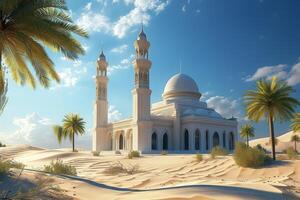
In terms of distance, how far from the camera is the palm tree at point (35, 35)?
10945mm

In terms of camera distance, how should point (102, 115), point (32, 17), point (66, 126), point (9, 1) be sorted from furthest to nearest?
point (102, 115)
point (66, 126)
point (32, 17)
point (9, 1)

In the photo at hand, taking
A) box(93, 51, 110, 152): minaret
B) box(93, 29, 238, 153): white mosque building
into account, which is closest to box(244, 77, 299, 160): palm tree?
box(93, 29, 238, 153): white mosque building

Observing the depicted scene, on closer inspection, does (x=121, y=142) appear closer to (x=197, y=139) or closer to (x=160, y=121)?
(x=160, y=121)

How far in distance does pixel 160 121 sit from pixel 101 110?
10.6 m

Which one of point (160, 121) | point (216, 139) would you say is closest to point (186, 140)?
point (160, 121)

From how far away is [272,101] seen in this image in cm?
2358

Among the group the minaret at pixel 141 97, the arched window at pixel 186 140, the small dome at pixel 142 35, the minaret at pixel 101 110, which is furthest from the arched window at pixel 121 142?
the small dome at pixel 142 35

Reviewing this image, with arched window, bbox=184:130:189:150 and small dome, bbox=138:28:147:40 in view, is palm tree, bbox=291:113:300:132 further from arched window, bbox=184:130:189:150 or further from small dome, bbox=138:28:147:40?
small dome, bbox=138:28:147:40

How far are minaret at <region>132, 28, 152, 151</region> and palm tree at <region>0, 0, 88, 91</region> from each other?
2823 centimetres

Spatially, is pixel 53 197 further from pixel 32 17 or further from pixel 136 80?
pixel 136 80

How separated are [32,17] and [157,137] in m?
35.9

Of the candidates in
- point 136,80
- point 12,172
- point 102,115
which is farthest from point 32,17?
point 102,115

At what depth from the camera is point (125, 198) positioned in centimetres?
906

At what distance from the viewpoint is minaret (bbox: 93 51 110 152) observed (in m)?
50.8
